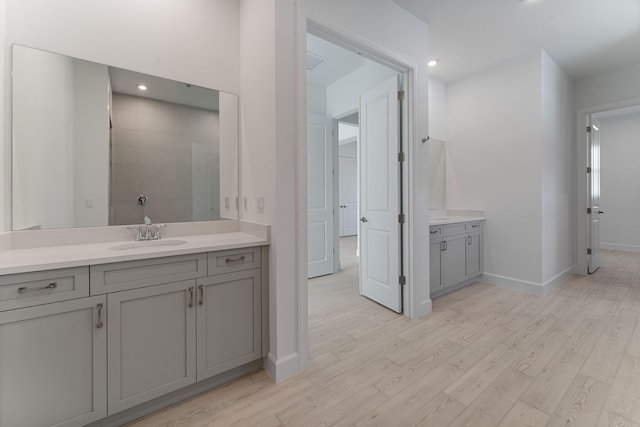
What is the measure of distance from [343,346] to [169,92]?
234 cm

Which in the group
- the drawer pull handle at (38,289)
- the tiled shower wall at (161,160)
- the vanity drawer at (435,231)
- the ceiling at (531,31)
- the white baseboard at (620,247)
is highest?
the ceiling at (531,31)

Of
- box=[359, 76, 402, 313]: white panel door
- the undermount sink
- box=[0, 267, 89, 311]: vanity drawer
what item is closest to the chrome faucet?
the undermount sink

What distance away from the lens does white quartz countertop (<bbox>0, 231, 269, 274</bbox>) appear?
125 centimetres

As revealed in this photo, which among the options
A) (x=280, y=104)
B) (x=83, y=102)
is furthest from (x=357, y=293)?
(x=83, y=102)

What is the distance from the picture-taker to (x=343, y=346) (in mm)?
2281

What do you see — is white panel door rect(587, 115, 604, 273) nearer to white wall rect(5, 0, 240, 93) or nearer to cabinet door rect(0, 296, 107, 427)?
white wall rect(5, 0, 240, 93)

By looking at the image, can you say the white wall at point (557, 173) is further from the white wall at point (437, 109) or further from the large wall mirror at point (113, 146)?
the large wall mirror at point (113, 146)

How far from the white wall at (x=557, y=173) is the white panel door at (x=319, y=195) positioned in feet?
8.94

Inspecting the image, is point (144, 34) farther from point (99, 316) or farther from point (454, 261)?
point (454, 261)

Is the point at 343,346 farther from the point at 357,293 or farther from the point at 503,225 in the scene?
the point at 503,225

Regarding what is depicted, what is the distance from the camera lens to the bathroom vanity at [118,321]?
1.24m

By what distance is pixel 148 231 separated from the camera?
1.96m

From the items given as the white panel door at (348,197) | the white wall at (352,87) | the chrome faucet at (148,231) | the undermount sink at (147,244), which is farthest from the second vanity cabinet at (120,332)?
the white panel door at (348,197)

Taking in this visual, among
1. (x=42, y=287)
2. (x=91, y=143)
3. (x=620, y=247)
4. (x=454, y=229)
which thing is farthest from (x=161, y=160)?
(x=620, y=247)
